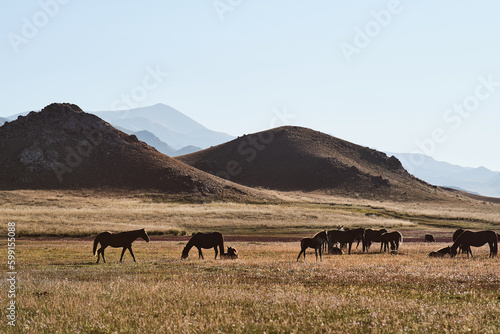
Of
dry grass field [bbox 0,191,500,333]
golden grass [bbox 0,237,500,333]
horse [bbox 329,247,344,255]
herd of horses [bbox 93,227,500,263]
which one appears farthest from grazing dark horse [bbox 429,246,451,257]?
golden grass [bbox 0,237,500,333]

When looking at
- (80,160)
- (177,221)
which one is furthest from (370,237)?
(80,160)

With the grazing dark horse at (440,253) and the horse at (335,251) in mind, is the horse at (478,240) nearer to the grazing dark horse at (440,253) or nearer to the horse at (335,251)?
the grazing dark horse at (440,253)

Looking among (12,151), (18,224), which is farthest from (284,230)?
(12,151)

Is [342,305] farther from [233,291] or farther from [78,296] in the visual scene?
[78,296]

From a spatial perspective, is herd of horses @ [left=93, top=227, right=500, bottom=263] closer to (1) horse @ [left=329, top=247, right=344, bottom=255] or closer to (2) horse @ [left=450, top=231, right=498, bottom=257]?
(2) horse @ [left=450, top=231, right=498, bottom=257]

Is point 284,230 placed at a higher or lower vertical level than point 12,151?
lower

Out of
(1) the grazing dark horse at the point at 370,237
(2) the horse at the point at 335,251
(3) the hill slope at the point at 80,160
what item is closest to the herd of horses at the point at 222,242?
(2) the horse at the point at 335,251

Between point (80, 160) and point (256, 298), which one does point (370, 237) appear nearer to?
point (256, 298)

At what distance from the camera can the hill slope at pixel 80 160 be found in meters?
140

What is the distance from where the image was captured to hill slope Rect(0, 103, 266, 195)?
461ft

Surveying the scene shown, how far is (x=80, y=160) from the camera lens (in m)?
152

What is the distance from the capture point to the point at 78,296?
1424 cm

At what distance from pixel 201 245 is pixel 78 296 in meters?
15.8

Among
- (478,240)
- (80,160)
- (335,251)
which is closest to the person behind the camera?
(478,240)
